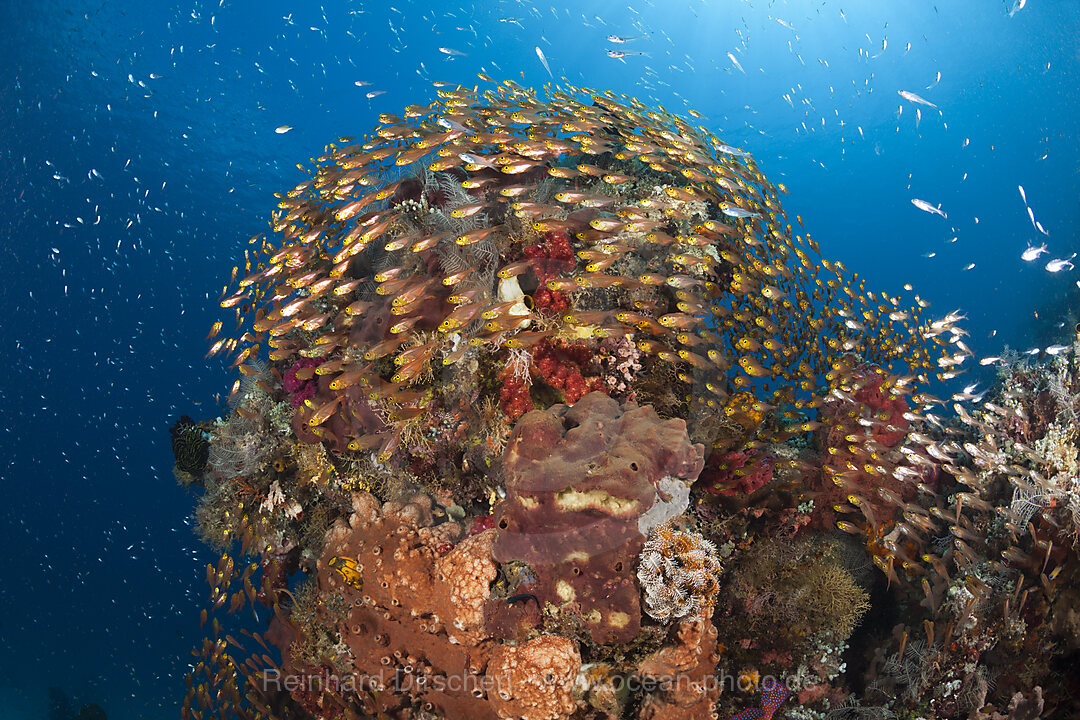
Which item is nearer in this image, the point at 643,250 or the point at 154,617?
the point at 643,250

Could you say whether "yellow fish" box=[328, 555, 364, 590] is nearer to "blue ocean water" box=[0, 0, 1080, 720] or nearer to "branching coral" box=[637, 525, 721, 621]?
"branching coral" box=[637, 525, 721, 621]

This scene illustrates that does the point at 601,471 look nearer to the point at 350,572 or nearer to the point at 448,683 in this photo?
the point at 448,683

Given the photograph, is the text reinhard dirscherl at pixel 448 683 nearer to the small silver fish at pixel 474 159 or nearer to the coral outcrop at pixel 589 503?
the coral outcrop at pixel 589 503

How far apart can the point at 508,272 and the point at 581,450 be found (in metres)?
2.05

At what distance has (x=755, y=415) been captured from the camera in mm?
5930


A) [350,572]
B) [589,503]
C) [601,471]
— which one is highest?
[601,471]

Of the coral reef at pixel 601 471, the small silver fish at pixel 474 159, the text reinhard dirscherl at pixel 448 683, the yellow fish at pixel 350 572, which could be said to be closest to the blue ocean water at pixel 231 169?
the coral reef at pixel 601 471

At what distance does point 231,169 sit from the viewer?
36469mm

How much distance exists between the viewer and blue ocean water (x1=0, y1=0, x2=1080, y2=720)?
3328cm

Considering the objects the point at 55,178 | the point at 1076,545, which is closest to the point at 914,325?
the point at 1076,545

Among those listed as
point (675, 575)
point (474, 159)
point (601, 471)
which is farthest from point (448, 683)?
point (474, 159)

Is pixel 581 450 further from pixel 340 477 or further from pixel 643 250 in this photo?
pixel 340 477

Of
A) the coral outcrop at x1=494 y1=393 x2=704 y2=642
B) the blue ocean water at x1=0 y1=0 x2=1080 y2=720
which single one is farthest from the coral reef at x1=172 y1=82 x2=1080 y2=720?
the blue ocean water at x1=0 y1=0 x2=1080 y2=720

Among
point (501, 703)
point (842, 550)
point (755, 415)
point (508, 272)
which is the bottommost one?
point (501, 703)
